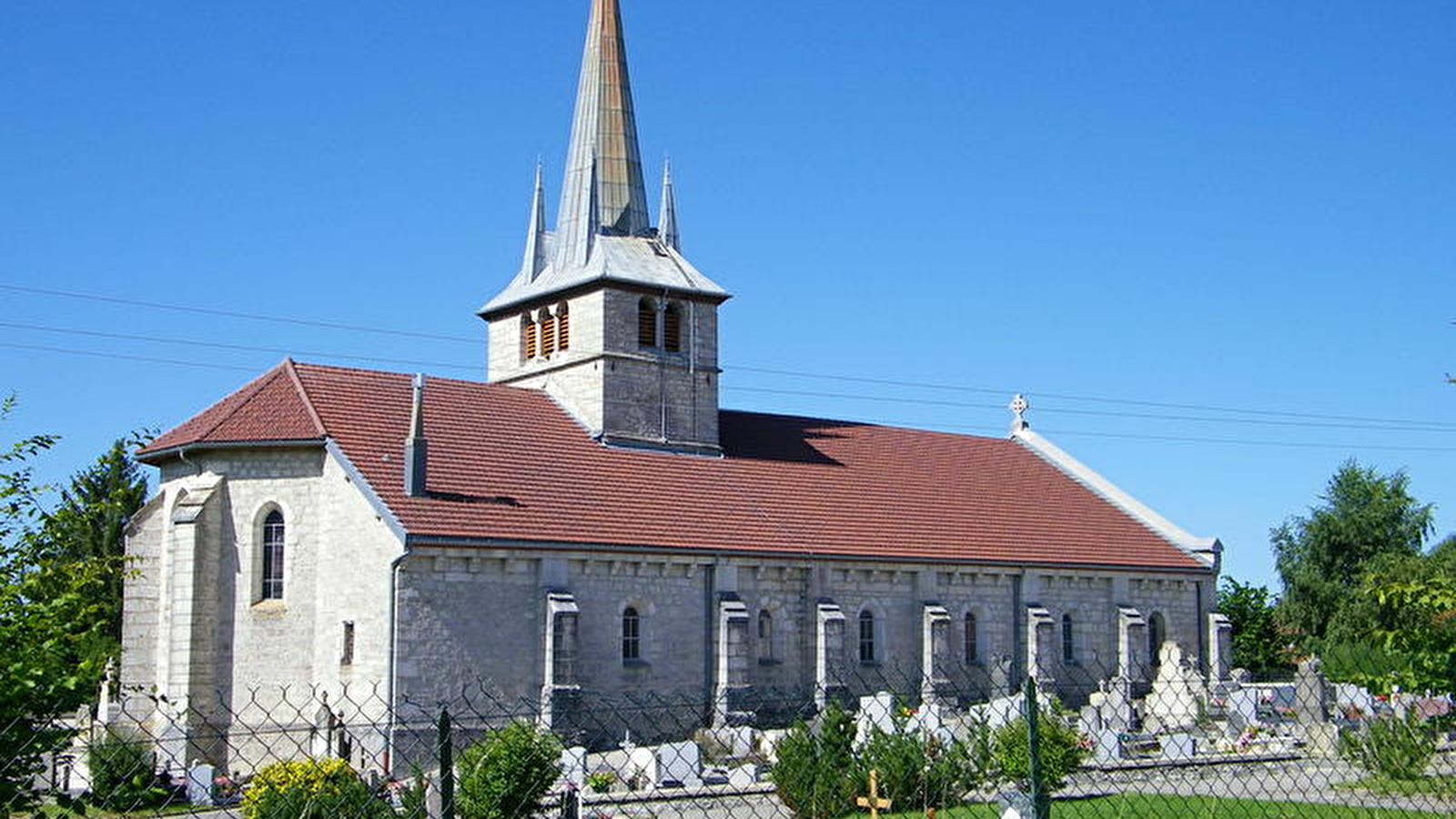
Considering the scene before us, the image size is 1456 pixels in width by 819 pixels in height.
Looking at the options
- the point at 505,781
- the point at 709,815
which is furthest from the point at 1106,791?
the point at 505,781

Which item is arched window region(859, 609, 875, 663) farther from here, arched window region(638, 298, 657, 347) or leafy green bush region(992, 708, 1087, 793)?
leafy green bush region(992, 708, 1087, 793)

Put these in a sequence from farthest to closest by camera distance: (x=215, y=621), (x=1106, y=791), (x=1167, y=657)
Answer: (x=1167, y=657) → (x=215, y=621) → (x=1106, y=791)

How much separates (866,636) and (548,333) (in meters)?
11.2

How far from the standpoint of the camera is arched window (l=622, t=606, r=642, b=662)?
110 feet

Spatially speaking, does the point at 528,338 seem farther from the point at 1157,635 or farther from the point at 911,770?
the point at 911,770

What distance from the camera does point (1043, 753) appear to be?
23125 millimetres

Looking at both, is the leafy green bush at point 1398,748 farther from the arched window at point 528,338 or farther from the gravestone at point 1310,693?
the arched window at point 528,338

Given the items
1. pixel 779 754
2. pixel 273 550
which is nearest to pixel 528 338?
pixel 273 550

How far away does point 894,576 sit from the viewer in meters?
38.8

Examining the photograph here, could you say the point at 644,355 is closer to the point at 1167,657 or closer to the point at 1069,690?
the point at 1069,690

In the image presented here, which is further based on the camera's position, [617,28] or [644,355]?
[617,28]

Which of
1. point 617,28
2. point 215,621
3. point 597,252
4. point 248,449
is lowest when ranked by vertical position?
point 215,621

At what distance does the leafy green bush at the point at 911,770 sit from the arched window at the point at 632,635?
43.2ft

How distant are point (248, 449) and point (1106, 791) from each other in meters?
18.8
